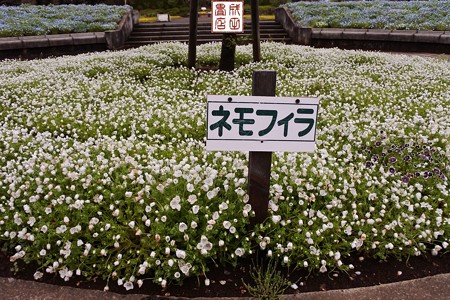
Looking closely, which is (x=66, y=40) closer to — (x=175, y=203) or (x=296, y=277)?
(x=175, y=203)

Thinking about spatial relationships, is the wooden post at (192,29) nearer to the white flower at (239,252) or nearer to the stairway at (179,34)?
the stairway at (179,34)

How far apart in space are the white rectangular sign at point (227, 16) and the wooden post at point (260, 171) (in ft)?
20.7

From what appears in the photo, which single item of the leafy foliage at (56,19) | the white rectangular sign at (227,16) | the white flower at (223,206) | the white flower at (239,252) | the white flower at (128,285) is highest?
the leafy foliage at (56,19)

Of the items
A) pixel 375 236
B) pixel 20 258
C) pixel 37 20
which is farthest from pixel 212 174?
pixel 37 20

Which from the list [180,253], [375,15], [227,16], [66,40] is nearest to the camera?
[180,253]

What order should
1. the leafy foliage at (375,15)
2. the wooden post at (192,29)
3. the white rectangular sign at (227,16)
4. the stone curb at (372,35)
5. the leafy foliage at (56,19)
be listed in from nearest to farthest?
1. the white rectangular sign at (227,16)
2. the wooden post at (192,29)
3. the stone curb at (372,35)
4. the leafy foliage at (56,19)
5. the leafy foliage at (375,15)

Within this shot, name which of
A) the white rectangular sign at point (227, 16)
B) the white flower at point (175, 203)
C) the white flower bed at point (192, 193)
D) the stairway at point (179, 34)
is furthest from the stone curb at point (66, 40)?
the white flower at point (175, 203)

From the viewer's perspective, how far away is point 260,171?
11.6 ft

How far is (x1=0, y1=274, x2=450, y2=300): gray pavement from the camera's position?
329 cm

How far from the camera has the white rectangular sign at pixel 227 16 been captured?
9.05 metres

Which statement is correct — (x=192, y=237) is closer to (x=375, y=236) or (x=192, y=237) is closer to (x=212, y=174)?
(x=212, y=174)

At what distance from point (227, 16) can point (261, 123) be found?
6.58m

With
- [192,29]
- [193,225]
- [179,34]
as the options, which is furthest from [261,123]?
[179,34]

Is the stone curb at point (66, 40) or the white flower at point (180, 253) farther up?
the stone curb at point (66, 40)
